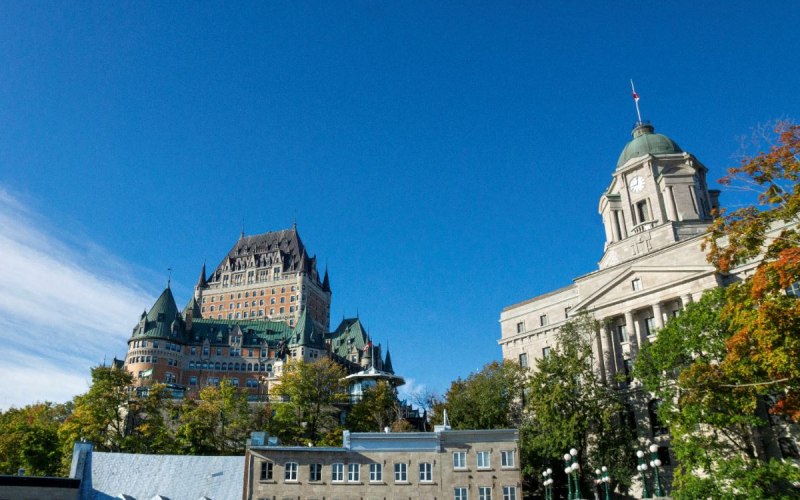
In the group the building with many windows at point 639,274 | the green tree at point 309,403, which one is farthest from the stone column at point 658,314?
the green tree at point 309,403

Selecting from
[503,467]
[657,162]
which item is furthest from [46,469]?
[657,162]

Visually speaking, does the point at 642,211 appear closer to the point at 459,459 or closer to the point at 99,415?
the point at 459,459

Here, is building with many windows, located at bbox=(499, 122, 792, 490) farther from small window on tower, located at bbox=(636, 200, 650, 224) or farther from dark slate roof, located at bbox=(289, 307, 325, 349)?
dark slate roof, located at bbox=(289, 307, 325, 349)

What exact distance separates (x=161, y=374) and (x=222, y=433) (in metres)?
50.2

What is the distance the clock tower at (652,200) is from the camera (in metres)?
64.1

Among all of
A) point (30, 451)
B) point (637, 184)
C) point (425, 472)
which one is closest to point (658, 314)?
point (637, 184)

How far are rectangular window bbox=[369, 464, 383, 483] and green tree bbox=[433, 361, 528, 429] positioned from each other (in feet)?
52.4

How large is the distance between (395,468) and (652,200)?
4042cm

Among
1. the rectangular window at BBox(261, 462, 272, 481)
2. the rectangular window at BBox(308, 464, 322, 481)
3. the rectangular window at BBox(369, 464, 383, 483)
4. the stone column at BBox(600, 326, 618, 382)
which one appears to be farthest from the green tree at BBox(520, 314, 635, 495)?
the rectangular window at BBox(261, 462, 272, 481)

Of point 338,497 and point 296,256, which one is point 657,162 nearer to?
point 338,497

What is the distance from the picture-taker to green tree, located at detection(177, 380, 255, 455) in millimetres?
65625

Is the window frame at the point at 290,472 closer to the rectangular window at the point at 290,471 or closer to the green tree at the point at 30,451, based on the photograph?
the rectangular window at the point at 290,471

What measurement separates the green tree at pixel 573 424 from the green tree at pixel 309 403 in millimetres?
27394

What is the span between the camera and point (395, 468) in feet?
143
